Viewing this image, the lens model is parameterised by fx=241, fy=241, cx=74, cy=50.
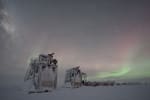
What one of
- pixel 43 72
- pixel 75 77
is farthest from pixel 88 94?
pixel 43 72

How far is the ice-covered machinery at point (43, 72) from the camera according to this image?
3623 mm

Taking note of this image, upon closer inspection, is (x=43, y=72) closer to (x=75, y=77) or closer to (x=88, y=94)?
(x=75, y=77)

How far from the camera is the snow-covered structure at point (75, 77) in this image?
3.72m

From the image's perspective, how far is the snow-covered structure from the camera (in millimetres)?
3723

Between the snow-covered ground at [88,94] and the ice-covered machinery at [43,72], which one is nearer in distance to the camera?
the snow-covered ground at [88,94]

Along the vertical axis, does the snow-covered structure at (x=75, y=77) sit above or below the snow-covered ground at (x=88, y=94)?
above

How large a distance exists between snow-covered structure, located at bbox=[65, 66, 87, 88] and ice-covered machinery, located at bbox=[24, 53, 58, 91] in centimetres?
21

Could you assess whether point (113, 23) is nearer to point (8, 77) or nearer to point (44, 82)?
point (44, 82)

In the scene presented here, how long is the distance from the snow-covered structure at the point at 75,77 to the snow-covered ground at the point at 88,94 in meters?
0.15

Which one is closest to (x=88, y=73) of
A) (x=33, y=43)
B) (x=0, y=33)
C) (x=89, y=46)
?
(x=89, y=46)

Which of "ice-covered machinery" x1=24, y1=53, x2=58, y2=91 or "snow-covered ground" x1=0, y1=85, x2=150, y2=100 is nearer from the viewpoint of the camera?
"snow-covered ground" x1=0, y1=85, x2=150, y2=100

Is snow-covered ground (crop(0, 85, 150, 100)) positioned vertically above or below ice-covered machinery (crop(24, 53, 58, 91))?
below

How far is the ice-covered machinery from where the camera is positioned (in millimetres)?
3623

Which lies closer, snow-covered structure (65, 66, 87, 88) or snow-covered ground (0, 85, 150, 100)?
snow-covered ground (0, 85, 150, 100)
